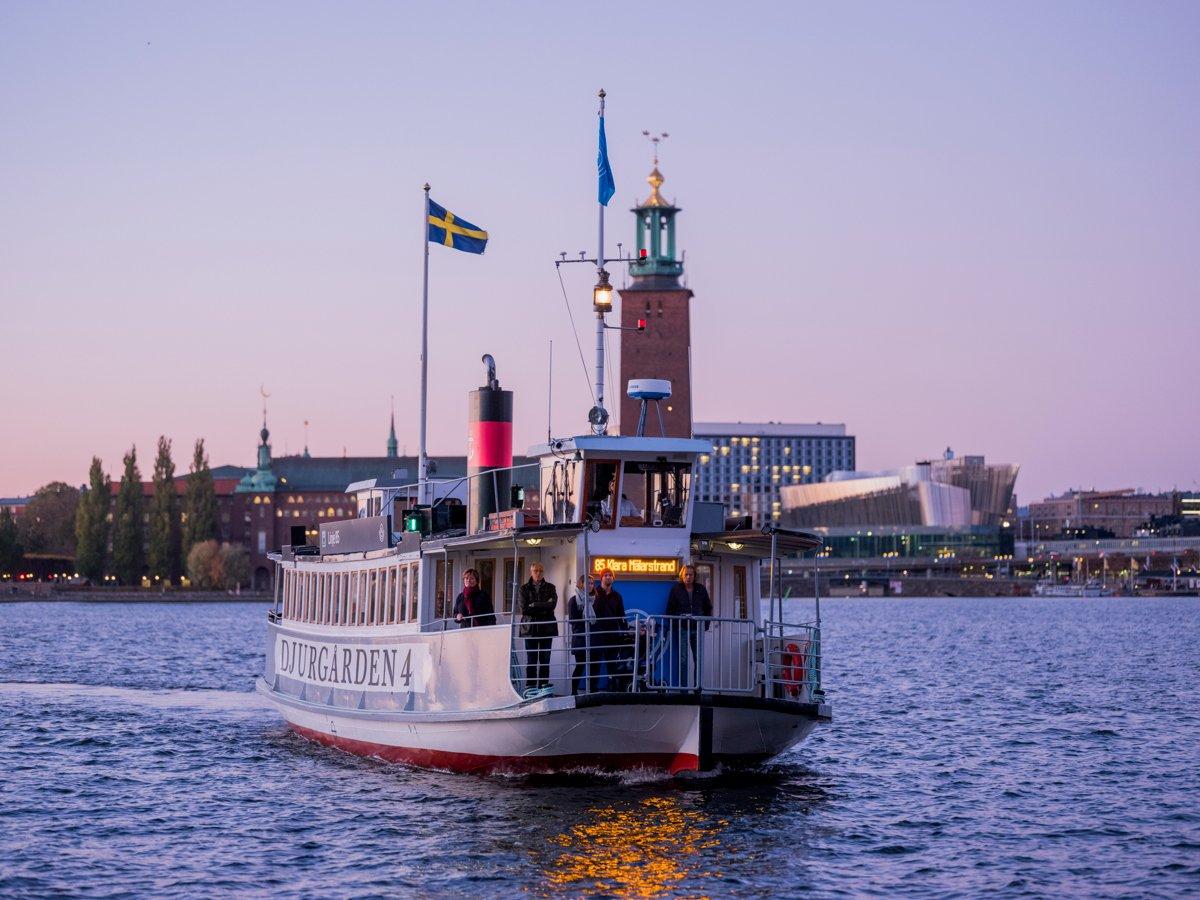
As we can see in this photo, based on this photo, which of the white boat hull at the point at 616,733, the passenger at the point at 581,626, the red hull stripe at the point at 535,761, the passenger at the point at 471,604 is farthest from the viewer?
the passenger at the point at 471,604

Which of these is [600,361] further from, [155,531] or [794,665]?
[155,531]

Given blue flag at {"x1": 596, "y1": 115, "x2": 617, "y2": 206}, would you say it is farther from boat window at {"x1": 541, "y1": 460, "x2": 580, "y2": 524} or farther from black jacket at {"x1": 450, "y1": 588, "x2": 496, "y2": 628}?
black jacket at {"x1": 450, "y1": 588, "x2": 496, "y2": 628}

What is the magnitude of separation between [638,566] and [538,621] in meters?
2.01

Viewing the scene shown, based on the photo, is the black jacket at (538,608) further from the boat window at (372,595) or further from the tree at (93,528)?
the tree at (93,528)

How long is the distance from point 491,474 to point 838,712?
757 inches

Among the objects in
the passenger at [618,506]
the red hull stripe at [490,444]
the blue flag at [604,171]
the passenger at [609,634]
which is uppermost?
the blue flag at [604,171]

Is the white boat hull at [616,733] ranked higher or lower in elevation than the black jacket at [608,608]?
lower

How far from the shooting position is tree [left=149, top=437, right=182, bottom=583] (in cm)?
15838

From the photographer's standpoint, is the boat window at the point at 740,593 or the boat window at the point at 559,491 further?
the boat window at the point at 740,593

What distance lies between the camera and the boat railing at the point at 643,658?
2369cm

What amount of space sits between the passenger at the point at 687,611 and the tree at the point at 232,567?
145 m

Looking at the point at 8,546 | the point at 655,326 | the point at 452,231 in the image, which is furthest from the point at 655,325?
the point at 452,231

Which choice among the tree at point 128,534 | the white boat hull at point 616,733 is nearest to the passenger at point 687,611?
the white boat hull at point 616,733

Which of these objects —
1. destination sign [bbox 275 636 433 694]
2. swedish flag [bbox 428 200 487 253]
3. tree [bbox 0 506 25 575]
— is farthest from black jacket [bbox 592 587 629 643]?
tree [bbox 0 506 25 575]
